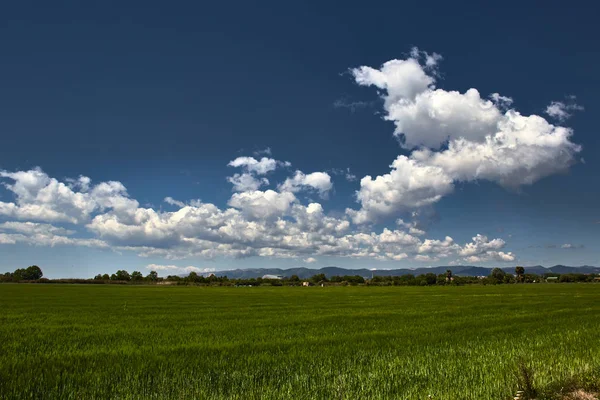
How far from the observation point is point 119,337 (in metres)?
18.8

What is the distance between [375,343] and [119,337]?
11.9m

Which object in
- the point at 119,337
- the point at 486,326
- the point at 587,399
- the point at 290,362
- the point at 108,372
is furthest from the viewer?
the point at 486,326

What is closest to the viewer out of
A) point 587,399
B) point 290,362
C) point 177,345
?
A: point 587,399

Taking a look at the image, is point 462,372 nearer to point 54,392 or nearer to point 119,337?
point 54,392

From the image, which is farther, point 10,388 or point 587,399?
point 10,388

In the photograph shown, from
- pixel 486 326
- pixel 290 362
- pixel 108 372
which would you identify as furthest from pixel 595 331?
pixel 108 372

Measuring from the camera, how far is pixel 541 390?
8555 mm

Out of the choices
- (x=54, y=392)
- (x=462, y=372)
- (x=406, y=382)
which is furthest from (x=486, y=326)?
(x=54, y=392)

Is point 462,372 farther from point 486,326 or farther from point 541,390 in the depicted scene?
point 486,326

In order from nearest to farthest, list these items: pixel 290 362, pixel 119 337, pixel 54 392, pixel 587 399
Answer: pixel 587 399, pixel 54 392, pixel 290 362, pixel 119 337

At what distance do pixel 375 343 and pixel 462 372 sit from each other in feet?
20.4

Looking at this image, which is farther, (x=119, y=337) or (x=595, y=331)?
(x=595, y=331)

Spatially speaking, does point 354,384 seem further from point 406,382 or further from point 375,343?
point 375,343

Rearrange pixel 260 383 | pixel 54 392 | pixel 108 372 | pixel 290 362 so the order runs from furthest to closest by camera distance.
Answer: pixel 290 362, pixel 108 372, pixel 260 383, pixel 54 392
